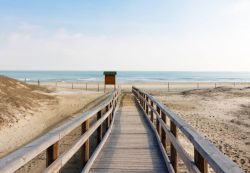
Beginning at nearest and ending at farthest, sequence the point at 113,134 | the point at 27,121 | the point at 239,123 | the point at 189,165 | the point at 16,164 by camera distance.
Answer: the point at 16,164
the point at 189,165
the point at 113,134
the point at 27,121
the point at 239,123

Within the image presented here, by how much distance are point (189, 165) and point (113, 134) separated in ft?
19.7

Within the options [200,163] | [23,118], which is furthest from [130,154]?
[23,118]

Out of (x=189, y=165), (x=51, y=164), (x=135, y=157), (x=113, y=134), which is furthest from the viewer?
(x=113, y=134)

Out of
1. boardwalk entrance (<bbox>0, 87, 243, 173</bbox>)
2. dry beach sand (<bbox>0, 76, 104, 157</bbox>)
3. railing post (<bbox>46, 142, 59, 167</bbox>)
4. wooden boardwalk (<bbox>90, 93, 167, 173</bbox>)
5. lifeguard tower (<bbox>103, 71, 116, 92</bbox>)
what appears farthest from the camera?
lifeguard tower (<bbox>103, 71, 116, 92</bbox>)

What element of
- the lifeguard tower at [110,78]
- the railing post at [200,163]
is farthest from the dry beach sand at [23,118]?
the lifeguard tower at [110,78]

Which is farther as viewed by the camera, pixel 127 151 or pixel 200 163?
pixel 127 151

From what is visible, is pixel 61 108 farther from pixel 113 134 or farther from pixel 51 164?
pixel 51 164

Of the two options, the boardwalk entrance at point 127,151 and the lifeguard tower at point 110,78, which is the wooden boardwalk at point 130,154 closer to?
the boardwalk entrance at point 127,151

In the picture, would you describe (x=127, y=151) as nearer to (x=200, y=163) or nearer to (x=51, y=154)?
(x=51, y=154)

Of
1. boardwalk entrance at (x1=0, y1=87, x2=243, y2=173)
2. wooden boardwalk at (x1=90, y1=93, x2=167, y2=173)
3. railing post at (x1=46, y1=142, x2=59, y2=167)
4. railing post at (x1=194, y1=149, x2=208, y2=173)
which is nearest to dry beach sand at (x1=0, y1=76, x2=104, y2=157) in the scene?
boardwalk entrance at (x1=0, y1=87, x2=243, y2=173)

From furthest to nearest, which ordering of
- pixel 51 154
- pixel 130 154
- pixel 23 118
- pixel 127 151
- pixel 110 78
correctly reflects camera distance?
pixel 110 78 → pixel 23 118 → pixel 127 151 → pixel 130 154 → pixel 51 154

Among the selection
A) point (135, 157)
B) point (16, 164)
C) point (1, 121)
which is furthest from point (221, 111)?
point (16, 164)

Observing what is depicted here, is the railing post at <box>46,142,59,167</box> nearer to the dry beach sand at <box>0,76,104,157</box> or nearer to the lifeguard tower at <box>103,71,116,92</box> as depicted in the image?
the dry beach sand at <box>0,76,104,157</box>

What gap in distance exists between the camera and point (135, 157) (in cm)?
688
